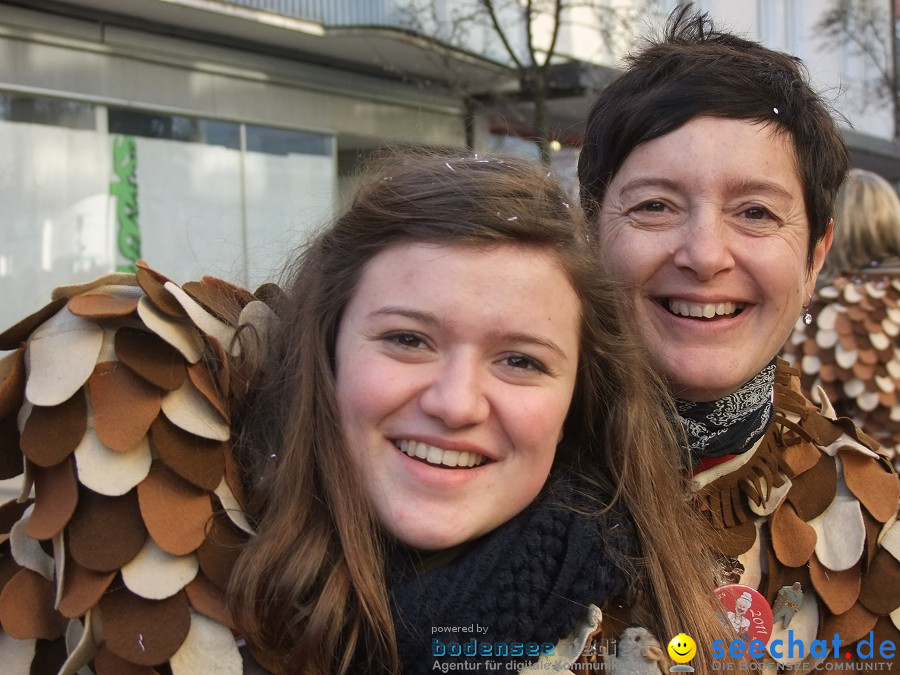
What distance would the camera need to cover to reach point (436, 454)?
140 centimetres

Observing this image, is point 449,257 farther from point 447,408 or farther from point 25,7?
point 25,7

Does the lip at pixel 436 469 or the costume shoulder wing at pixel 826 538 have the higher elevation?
the lip at pixel 436 469

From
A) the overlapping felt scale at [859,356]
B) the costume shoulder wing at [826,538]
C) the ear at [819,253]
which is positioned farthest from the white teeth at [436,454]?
the overlapping felt scale at [859,356]

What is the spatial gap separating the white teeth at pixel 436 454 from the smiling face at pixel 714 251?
545mm

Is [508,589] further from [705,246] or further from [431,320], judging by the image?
[705,246]

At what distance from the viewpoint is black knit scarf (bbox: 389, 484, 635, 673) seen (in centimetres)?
134

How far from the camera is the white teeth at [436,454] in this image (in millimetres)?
1400

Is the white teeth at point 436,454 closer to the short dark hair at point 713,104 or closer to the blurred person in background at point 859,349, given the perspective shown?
the short dark hair at point 713,104

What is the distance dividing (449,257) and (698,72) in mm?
737

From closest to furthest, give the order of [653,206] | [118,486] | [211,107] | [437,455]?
[118,486] → [437,455] → [653,206] → [211,107]

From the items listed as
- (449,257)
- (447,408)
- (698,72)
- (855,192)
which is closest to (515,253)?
(449,257)

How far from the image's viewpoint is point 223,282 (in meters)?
1.57

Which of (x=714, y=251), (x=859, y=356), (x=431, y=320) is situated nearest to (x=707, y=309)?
(x=714, y=251)

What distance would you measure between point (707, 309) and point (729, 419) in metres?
0.22
